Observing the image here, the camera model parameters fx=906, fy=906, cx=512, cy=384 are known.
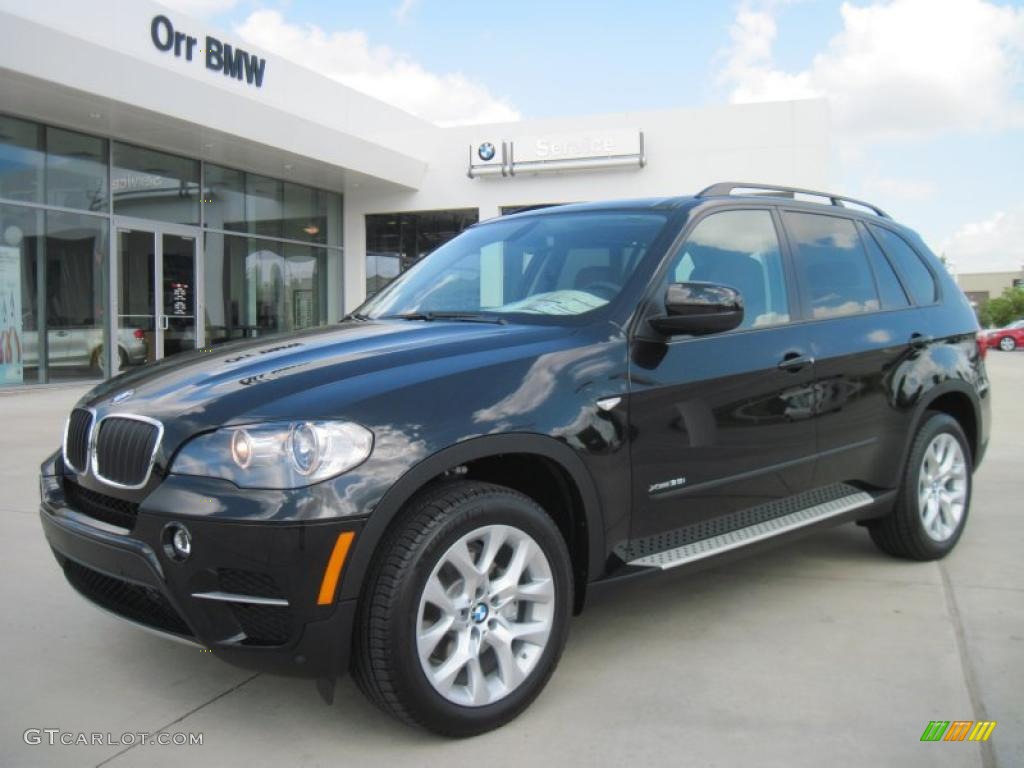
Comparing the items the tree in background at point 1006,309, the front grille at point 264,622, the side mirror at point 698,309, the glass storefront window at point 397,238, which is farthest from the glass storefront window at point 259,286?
the tree in background at point 1006,309

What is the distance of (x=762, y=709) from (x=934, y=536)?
2.12 m

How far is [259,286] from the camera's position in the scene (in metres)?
18.6

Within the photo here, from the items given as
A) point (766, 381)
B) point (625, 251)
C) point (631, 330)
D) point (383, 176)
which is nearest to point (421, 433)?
point (631, 330)

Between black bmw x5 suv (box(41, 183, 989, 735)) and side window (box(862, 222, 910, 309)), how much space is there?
0.07ft

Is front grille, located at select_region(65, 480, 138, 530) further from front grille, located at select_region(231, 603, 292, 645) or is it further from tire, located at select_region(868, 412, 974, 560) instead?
tire, located at select_region(868, 412, 974, 560)

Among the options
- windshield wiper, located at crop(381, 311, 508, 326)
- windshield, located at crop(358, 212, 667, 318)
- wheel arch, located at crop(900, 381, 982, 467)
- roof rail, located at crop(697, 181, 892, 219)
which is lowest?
wheel arch, located at crop(900, 381, 982, 467)

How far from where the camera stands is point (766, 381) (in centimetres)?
357

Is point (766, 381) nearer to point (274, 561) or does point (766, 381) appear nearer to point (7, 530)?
point (274, 561)

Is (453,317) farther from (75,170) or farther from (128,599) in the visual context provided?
(75,170)

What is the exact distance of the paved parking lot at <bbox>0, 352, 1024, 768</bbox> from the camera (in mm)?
2672

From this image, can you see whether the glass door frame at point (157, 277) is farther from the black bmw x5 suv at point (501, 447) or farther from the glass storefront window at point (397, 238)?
the black bmw x5 suv at point (501, 447)

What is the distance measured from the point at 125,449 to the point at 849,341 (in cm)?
298

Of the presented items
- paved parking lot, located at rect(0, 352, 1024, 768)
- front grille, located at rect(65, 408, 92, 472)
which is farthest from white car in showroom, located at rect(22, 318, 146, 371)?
front grille, located at rect(65, 408, 92, 472)

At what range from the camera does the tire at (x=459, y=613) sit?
2.50m
